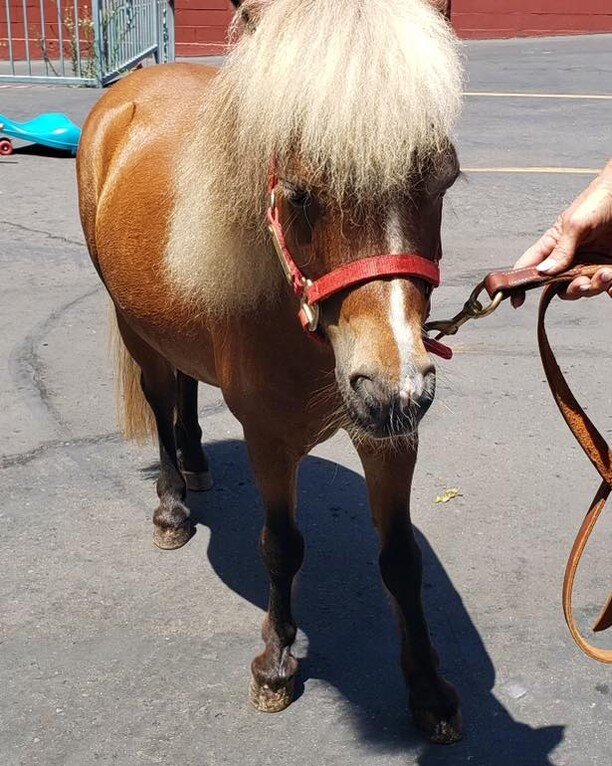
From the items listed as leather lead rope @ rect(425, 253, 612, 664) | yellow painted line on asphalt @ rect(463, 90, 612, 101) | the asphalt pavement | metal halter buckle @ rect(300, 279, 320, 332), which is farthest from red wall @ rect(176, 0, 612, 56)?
metal halter buckle @ rect(300, 279, 320, 332)

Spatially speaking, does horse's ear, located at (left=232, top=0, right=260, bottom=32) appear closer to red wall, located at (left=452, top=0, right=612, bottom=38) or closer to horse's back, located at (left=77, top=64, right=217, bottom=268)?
Result: horse's back, located at (left=77, top=64, right=217, bottom=268)

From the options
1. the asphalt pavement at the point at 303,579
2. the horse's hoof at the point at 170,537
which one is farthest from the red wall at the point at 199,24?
the horse's hoof at the point at 170,537

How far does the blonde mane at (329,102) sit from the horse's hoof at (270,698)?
4.11ft

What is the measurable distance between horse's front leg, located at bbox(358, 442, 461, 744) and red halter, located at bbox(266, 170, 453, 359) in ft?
1.95

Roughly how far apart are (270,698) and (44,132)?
25.1 feet

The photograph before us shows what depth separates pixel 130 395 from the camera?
4.67 m

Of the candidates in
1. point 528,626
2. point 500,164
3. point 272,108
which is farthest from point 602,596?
point 500,164

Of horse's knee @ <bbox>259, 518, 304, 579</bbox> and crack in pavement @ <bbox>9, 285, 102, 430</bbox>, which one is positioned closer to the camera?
horse's knee @ <bbox>259, 518, 304, 579</bbox>

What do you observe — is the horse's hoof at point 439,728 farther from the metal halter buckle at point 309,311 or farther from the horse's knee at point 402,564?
the metal halter buckle at point 309,311

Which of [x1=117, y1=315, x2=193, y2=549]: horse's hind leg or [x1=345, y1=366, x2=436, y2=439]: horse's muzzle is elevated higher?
[x1=345, y1=366, x2=436, y2=439]: horse's muzzle

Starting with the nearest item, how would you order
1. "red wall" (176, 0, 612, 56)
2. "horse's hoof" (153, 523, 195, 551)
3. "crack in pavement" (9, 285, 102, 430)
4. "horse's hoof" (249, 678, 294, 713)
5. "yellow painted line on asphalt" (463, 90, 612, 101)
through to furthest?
1. "horse's hoof" (249, 678, 294, 713)
2. "horse's hoof" (153, 523, 195, 551)
3. "crack in pavement" (9, 285, 102, 430)
4. "yellow painted line on asphalt" (463, 90, 612, 101)
5. "red wall" (176, 0, 612, 56)

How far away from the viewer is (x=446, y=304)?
21.3 ft

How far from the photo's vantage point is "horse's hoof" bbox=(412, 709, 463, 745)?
321cm

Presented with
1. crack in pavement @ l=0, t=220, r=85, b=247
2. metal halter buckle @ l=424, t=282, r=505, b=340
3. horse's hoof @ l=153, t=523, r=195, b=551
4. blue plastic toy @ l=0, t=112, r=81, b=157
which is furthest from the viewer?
blue plastic toy @ l=0, t=112, r=81, b=157
